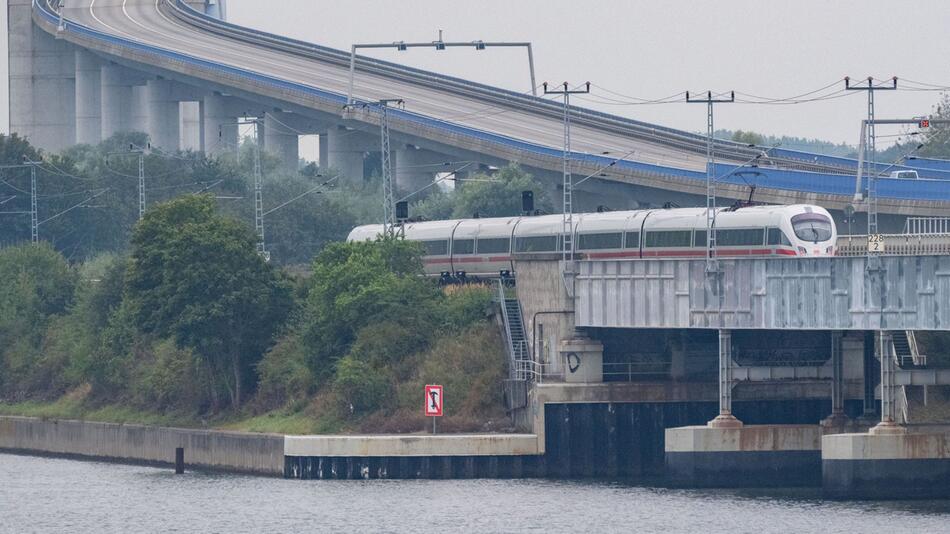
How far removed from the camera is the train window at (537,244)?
381 feet

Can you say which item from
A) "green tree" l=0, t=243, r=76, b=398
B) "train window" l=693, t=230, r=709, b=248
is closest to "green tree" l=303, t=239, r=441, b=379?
"train window" l=693, t=230, r=709, b=248

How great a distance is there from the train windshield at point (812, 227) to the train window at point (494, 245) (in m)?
20.1

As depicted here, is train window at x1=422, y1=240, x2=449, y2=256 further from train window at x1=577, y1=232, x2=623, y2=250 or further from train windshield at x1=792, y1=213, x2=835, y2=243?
train windshield at x1=792, y1=213, x2=835, y2=243

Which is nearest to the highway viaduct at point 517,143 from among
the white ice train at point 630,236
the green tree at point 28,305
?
the white ice train at point 630,236

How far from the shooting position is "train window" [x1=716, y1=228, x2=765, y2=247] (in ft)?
341

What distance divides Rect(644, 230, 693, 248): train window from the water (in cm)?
1249

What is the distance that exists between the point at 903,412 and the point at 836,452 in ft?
17.5

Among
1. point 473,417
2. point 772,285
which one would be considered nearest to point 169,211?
point 473,417

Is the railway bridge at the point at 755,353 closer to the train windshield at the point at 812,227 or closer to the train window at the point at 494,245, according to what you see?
the train windshield at the point at 812,227

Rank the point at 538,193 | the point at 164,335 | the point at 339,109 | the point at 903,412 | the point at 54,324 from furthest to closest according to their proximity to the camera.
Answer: the point at 339,109 → the point at 538,193 → the point at 54,324 → the point at 164,335 → the point at 903,412

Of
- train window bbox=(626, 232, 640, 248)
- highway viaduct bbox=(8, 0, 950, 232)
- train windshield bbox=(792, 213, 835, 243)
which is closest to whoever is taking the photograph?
train windshield bbox=(792, 213, 835, 243)

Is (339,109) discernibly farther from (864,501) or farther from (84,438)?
(864,501)

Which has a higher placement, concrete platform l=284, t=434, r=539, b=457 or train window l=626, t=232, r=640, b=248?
train window l=626, t=232, r=640, b=248

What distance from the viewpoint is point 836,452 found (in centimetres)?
9006
